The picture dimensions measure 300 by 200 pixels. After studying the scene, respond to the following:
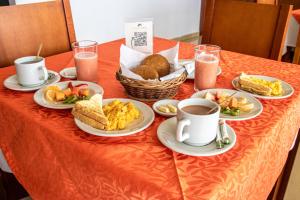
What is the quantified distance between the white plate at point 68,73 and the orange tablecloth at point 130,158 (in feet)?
0.38

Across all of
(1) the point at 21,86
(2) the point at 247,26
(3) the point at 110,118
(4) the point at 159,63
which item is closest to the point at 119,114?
(3) the point at 110,118

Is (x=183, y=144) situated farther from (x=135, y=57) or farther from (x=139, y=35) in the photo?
(x=139, y=35)

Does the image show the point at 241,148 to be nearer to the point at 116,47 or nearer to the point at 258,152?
the point at 258,152

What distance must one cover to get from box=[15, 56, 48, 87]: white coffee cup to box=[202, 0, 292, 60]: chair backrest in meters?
0.98

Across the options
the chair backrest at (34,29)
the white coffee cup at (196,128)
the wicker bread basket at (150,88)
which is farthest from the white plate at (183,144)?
the chair backrest at (34,29)

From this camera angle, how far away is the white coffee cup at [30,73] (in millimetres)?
926

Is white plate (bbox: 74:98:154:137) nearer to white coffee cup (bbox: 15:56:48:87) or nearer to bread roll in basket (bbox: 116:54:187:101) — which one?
bread roll in basket (bbox: 116:54:187:101)

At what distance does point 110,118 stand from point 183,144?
19cm

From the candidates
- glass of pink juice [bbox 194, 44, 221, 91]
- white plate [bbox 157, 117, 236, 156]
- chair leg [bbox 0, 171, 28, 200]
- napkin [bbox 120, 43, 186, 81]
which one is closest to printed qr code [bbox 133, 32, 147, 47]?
napkin [bbox 120, 43, 186, 81]

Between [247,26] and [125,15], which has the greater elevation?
[247,26]

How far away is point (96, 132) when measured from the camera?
688 mm

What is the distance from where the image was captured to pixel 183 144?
65 cm

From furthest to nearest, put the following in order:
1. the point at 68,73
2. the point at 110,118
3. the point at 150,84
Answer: the point at 68,73 < the point at 150,84 < the point at 110,118

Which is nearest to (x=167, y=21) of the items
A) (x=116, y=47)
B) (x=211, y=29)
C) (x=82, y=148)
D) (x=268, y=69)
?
(x=211, y=29)
